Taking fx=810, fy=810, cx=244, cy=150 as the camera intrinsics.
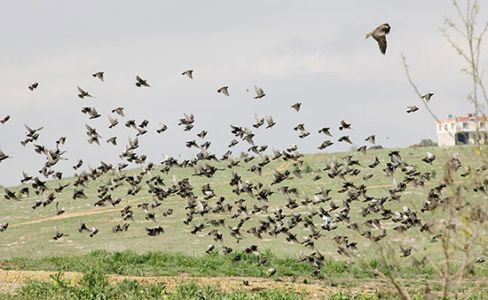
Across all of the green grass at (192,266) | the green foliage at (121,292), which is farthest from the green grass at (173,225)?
the green foliage at (121,292)

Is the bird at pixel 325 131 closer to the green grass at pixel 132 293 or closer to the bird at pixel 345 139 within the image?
the bird at pixel 345 139

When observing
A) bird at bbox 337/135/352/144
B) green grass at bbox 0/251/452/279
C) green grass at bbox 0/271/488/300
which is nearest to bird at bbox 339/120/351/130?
bird at bbox 337/135/352/144

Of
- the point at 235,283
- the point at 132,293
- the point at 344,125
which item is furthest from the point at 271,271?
the point at 132,293

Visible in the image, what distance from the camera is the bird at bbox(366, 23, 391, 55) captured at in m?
17.9

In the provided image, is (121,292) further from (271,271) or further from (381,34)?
(381,34)

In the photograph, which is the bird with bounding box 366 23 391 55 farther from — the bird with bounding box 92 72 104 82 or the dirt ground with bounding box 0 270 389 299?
the bird with bounding box 92 72 104 82

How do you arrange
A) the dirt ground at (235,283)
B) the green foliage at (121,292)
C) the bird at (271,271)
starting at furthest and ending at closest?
the bird at (271,271) → the dirt ground at (235,283) → the green foliage at (121,292)

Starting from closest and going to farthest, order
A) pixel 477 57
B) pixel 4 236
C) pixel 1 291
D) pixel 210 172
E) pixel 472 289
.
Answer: pixel 477 57 → pixel 1 291 → pixel 472 289 → pixel 210 172 → pixel 4 236

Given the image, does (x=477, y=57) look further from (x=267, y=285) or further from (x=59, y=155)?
(x=59, y=155)

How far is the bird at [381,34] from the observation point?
704 inches

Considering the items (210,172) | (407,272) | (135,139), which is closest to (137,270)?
(210,172)

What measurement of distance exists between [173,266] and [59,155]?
18.4 ft

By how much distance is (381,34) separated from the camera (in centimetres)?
1814

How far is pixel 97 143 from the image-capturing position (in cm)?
2802
